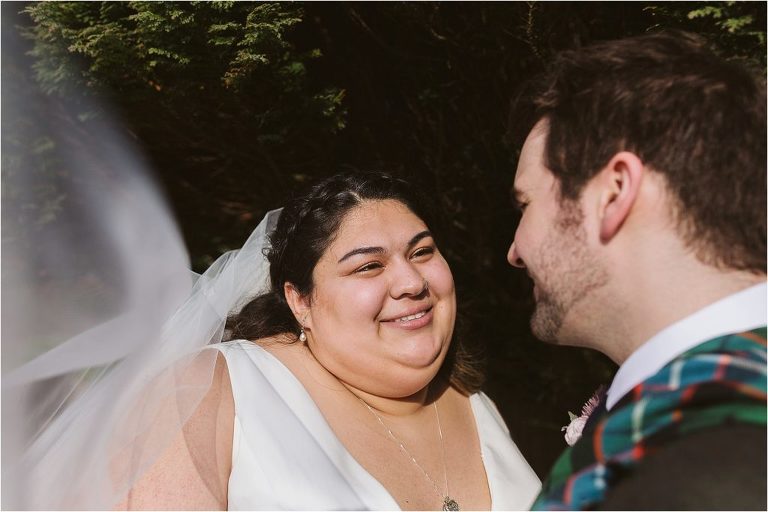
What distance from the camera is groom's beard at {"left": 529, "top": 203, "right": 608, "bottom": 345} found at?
1655 millimetres

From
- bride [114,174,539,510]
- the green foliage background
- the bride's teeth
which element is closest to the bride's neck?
bride [114,174,539,510]

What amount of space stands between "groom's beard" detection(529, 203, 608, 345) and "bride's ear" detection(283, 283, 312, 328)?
1.18m

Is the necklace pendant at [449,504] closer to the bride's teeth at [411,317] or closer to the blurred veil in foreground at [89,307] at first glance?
the bride's teeth at [411,317]

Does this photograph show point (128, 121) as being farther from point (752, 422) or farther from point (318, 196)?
point (752, 422)

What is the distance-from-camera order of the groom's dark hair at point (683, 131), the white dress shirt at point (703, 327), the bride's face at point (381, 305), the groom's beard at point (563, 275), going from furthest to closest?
the bride's face at point (381, 305), the groom's beard at point (563, 275), the groom's dark hair at point (683, 131), the white dress shirt at point (703, 327)

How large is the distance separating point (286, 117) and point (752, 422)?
8.96 ft

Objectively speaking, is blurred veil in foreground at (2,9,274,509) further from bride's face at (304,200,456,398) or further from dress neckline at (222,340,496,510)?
bride's face at (304,200,456,398)

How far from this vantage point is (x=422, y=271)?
269 centimetres

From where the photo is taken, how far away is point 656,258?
1537mm

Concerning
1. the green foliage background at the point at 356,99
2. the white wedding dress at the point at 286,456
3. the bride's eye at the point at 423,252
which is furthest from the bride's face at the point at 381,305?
the green foliage background at the point at 356,99

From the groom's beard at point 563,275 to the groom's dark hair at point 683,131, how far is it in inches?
3.5

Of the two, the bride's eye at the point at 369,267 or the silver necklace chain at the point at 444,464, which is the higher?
the bride's eye at the point at 369,267

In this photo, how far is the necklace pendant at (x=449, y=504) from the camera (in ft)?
8.20

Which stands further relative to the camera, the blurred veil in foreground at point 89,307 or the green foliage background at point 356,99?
the green foliage background at point 356,99
